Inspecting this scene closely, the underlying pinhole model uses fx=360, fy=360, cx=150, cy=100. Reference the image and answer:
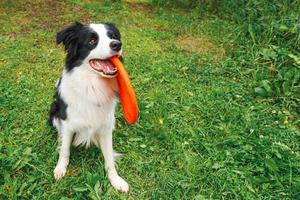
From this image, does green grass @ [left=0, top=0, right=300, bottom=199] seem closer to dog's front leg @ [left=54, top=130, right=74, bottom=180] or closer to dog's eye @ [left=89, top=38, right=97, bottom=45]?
dog's front leg @ [left=54, top=130, right=74, bottom=180]

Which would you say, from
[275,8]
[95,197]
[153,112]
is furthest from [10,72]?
[275,8]

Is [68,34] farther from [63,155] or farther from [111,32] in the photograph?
[63,155]

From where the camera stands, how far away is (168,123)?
3369 mm

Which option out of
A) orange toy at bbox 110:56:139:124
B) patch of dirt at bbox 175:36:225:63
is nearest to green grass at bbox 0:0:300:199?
patch of dirt at bbox 175:36:225:63

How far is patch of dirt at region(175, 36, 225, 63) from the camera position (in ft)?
15.4

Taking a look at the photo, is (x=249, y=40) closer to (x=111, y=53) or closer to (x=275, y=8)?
(x=275, y=8)

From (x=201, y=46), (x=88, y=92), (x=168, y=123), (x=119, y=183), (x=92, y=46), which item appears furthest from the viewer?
(x=201, y=46)

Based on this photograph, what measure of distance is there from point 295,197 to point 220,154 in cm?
66

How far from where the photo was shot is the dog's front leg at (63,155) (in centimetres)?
272

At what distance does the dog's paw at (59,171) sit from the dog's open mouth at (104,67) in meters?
0.90

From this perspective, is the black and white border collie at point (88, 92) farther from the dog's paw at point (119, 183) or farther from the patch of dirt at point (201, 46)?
the patch of dirt at point (201, 46)

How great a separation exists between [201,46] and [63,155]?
278 centimetres

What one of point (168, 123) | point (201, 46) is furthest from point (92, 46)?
point (201, 46)

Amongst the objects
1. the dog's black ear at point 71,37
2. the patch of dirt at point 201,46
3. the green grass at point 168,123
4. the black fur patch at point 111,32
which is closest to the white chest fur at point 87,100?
the dog's black ear at point 71,37
